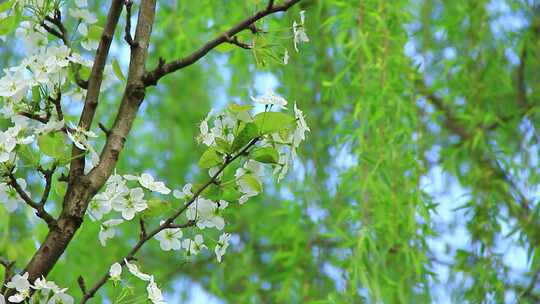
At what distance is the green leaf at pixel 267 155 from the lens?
75 centimetres

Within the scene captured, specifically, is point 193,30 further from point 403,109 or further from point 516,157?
point 516,157

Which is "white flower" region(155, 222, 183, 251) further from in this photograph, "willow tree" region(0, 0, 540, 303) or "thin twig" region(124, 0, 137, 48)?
"thin twig" region(124, 0, 137, 48)

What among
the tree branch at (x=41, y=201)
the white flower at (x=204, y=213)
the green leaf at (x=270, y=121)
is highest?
the green leaf at (x=270, y=121)

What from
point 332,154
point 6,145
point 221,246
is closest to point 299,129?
point 221,246

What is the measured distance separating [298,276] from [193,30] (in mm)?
535

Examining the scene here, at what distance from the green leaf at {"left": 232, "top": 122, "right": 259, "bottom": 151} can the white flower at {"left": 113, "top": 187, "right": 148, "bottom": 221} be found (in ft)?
0.34

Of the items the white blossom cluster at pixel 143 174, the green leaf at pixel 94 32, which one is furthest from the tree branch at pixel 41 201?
the green leaf at pixel 94 32

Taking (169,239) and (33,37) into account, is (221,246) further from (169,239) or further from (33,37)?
(33,37)

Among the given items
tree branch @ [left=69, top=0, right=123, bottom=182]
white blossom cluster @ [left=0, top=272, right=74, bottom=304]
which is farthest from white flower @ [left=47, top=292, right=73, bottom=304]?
tree branch @ [left=69, top=0, right=123, bottom=182]

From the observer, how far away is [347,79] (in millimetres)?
1724

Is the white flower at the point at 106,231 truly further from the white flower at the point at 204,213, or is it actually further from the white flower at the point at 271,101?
the white flower at the point at 271,101

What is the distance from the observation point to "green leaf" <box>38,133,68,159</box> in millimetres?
720

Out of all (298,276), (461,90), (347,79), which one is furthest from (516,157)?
(298,276)

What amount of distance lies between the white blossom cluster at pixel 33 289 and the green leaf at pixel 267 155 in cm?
20
